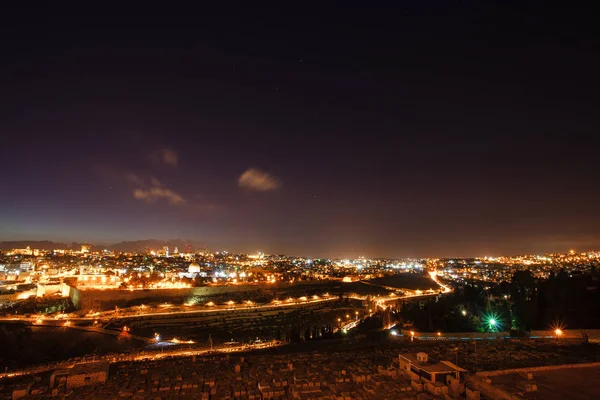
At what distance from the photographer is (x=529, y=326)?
68.1 feet

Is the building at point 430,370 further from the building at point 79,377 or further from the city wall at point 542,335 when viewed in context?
the building at point 79,377

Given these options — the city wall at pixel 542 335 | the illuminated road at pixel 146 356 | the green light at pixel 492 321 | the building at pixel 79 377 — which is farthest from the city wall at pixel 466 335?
the building at pixel 79 377

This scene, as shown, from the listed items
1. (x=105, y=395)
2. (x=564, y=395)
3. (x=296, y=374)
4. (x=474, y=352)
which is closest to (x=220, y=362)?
(x=296, y=374)

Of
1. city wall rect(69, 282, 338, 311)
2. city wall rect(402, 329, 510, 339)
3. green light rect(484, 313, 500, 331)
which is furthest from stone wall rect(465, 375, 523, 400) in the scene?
city wall rect(69, 282, 338, 311)

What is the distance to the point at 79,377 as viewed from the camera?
34.5ft

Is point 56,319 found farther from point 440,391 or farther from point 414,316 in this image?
point 440,391

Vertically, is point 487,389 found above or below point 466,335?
Answer: above

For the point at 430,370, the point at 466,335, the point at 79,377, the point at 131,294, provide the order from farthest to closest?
the point at 131,294
the point at 466,335
the point at 79,377
the point at 430,370

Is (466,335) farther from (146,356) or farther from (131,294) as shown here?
(131,294)

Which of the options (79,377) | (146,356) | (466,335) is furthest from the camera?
(466,335)

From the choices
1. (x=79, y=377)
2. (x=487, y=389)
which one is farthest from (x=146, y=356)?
(x=487, y=389)

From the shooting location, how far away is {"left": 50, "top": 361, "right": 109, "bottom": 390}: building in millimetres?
10297

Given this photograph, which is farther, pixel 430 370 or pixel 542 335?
pixel 542 335

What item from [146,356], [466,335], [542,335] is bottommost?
[146,356]
